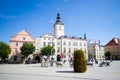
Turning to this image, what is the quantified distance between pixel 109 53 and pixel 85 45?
16.1 m

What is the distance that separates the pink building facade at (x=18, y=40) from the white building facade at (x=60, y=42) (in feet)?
A: 17.3

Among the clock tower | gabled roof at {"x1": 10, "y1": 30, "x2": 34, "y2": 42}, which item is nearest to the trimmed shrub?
gabled roof at {"x1": 10, "y1": 30, "x2": 34, "y2": 42}

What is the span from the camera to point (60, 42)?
62.2 m

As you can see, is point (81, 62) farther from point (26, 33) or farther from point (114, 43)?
point (114, 43)

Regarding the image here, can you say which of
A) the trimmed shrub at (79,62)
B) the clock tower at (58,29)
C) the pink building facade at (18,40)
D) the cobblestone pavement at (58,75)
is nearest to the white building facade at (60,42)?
the clock tower at (58,29)

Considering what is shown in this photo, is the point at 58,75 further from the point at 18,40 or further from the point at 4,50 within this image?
the point at 18,40

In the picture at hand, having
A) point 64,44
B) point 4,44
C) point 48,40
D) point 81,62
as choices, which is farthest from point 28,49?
point 81,62

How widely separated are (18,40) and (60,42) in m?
18.6

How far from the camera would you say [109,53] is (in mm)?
76188

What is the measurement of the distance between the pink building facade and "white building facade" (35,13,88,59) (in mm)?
5278

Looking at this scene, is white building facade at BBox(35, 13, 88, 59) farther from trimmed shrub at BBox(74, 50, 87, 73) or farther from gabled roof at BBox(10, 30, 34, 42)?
trimmed shrub at BBox(74, 50, 87, 73)

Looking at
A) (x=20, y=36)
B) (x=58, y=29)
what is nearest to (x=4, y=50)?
(x=20, y=36)

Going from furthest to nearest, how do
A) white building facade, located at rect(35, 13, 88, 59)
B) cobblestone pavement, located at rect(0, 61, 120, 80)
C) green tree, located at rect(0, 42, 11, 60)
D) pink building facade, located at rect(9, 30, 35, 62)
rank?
1. white building facade, located at rect(35, 13, 88, 59)
2. pink building facade, located at rect(9, 30, 35, 62)
3. green tree, located at rect(0, 42, 11, 60)
4. cobblestone pavement, located at rect(0, 61, 120, 80)

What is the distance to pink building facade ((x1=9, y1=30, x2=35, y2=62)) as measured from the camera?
49812 mm
